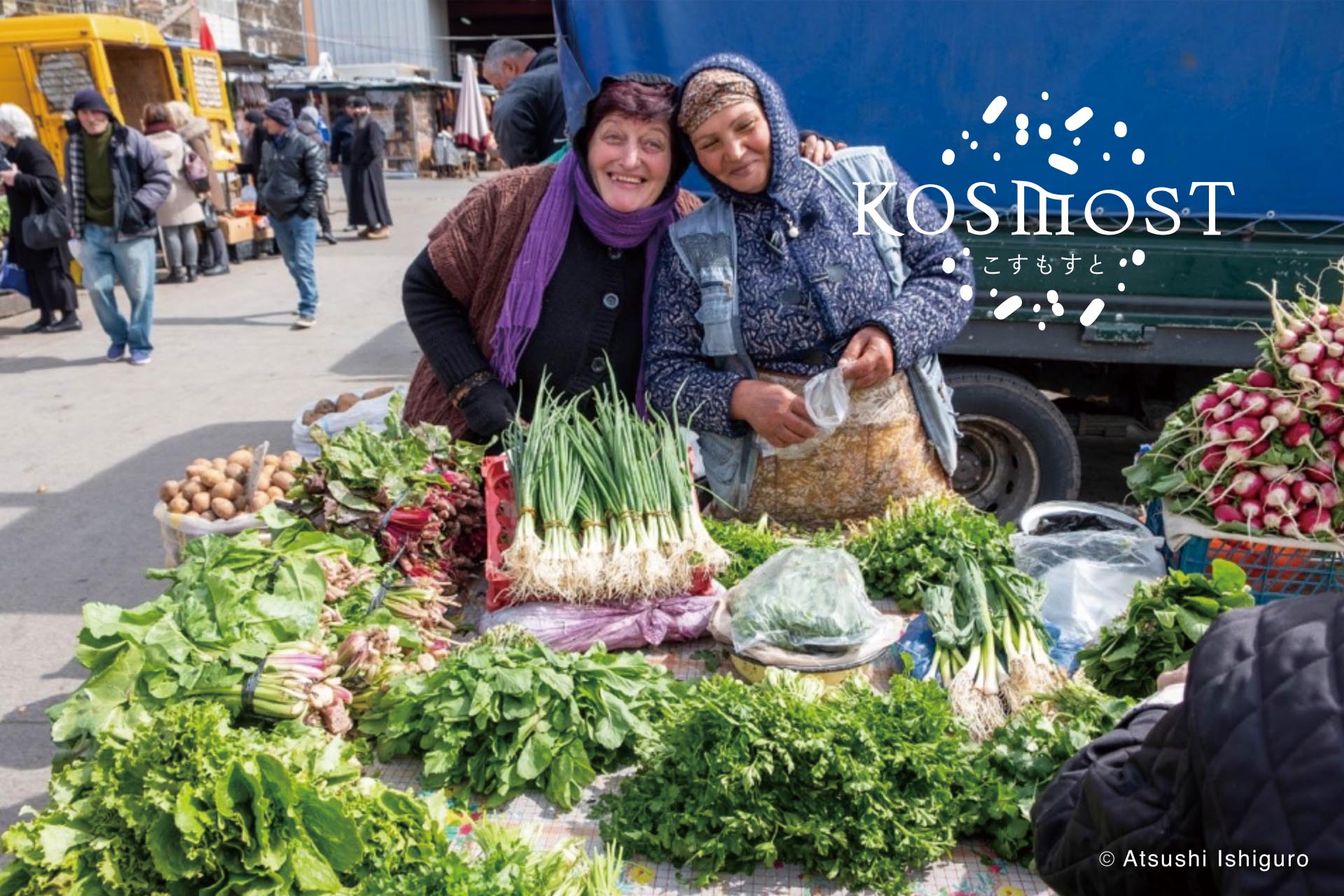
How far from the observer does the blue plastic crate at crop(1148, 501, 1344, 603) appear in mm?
2389

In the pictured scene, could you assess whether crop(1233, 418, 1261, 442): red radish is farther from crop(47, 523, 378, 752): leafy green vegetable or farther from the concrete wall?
the concrete wall

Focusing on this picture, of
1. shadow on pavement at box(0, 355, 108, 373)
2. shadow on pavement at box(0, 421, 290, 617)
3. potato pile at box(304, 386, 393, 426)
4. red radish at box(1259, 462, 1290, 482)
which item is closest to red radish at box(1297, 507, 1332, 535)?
red radish at box(1259, 462, 1290, 482)

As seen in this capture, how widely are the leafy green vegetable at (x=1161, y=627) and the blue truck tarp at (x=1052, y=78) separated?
2.71 metres

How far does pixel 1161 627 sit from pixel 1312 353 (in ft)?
2.82

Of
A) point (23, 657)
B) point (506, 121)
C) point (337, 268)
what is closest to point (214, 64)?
point (337, 268)

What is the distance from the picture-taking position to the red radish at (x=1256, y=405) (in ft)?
7.93

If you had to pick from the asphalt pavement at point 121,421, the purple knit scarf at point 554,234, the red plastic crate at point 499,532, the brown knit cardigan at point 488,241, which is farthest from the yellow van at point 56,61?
the red plastic crate at point 499,532

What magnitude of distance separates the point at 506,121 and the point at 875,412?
323 cm

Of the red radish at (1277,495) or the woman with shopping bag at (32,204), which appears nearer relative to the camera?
the red radish at (1277,495)

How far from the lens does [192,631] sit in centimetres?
197

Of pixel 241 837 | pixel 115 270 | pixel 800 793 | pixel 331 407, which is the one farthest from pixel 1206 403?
pixel 115 270

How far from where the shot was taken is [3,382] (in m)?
8.05

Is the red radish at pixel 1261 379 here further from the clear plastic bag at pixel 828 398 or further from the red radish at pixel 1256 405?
the clear plastic bag at pixel 828 398

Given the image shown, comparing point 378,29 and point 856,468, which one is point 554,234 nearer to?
point 856,468
